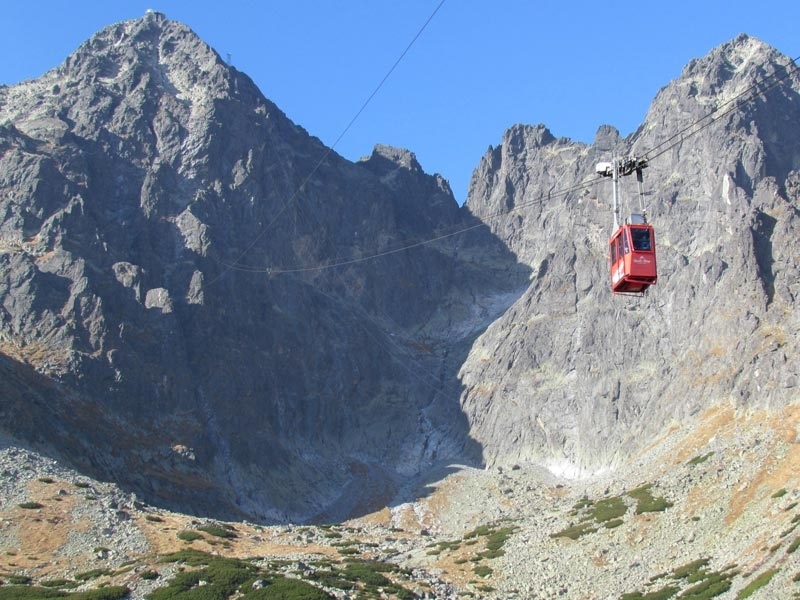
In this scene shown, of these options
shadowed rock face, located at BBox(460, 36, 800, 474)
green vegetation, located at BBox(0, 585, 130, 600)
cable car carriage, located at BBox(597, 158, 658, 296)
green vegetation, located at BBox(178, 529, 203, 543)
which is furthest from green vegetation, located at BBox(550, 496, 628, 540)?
cable car carriage, located at BBox(597, 158, 658, 296)

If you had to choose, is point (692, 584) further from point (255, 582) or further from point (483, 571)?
point (255, 582)

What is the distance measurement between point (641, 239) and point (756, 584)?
26.7m

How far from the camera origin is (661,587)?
8312 centimetres

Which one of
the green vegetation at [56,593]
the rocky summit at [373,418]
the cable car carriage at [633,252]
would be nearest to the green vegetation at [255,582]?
the rocky summit at [373,418]

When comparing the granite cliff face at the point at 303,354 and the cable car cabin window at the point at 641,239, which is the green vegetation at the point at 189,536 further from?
the cable car cabin window at the point at 641,239

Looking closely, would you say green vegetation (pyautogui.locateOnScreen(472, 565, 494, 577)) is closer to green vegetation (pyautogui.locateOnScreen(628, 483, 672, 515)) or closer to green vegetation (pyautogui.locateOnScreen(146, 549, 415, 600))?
green vegetation (pyautogui.locateOnScreen(146, 549, 415, 600))

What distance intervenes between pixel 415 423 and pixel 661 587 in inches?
4074

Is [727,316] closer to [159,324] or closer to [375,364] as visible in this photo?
[375,364]

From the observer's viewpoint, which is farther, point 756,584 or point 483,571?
point 483,571

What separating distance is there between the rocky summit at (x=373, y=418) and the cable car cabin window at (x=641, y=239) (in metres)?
23.8

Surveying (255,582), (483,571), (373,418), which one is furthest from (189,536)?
(373,418)

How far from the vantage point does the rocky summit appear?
309ft

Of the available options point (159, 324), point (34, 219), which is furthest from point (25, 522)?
point (34, 219)

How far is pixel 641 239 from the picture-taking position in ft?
179
